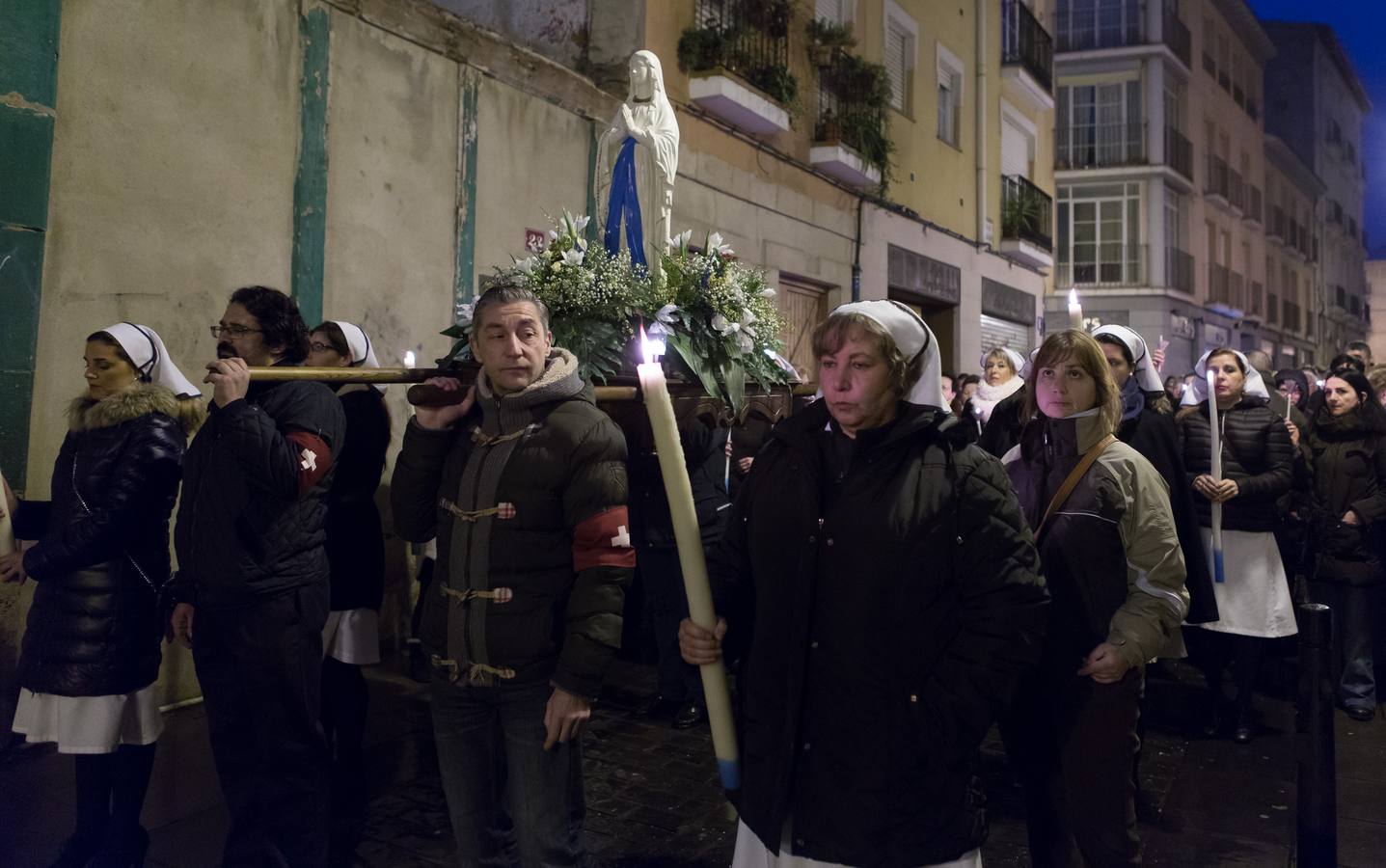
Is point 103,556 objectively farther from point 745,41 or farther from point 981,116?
point 981,116

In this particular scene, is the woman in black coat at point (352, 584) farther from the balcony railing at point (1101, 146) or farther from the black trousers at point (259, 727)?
the balcony railing at point (1101, 146)

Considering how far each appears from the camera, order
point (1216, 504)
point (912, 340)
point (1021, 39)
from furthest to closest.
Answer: point (1021, 39) → point (1216, 504) → point (912, 340)

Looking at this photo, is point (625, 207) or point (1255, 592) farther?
point (1255, 592)

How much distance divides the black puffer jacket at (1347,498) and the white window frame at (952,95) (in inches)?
406

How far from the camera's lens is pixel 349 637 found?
162 inches

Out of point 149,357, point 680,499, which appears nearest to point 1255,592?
point 680,499

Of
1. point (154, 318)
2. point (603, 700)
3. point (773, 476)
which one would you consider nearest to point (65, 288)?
point (154, 318)

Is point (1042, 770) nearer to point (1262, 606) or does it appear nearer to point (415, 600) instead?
point (1262, 606)

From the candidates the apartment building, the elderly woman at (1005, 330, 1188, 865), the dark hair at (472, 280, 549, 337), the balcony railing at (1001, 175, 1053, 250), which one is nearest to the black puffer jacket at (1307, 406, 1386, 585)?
the elderly woman at (1005, 330, 1188, 865)

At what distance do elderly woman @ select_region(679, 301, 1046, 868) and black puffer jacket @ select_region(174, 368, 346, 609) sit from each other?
1.62 meters

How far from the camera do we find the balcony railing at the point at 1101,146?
26.1 meters

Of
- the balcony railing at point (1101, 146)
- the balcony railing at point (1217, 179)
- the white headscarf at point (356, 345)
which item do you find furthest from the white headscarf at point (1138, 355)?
the balcony railing at point (1217, 179)

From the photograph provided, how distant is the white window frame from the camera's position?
50.5 feet

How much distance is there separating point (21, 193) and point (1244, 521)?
627 cm
